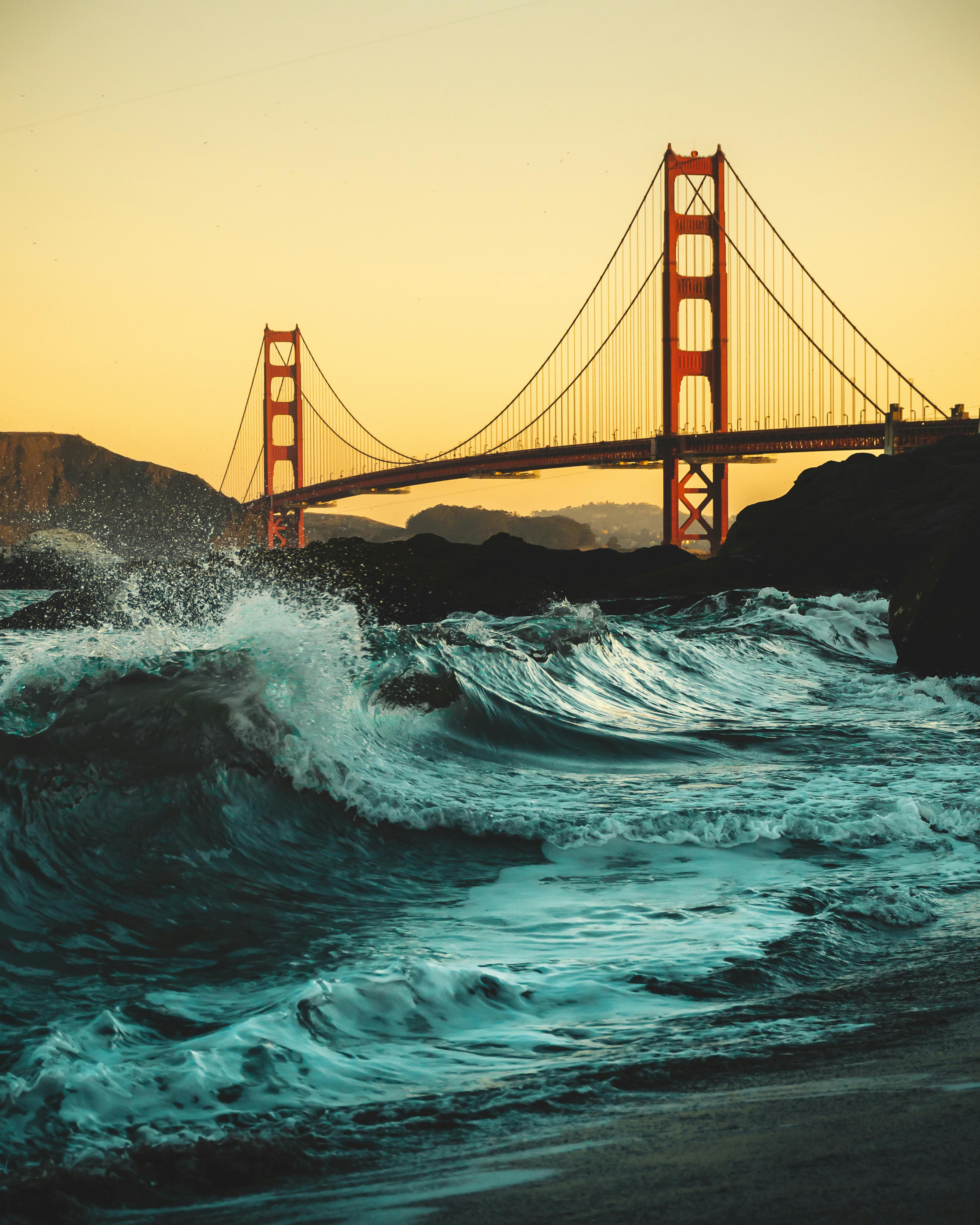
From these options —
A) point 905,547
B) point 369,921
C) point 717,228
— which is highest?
point 717,228

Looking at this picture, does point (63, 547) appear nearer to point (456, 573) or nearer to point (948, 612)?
point (456, 573)

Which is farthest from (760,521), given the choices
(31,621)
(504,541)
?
(31,621)

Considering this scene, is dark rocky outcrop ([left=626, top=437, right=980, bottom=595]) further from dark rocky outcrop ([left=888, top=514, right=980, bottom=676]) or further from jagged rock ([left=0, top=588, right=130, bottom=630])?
jagged rock ([left=0, top=588, right=130, bottom=630])

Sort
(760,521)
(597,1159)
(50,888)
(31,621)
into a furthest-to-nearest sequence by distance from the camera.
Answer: (760,521), (31,621), (50,888), (597,1159)

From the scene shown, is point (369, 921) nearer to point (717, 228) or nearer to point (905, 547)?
point (905, 547)

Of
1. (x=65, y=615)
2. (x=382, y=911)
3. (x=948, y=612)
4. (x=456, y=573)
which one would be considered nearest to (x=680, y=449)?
(x=456, y=573)
